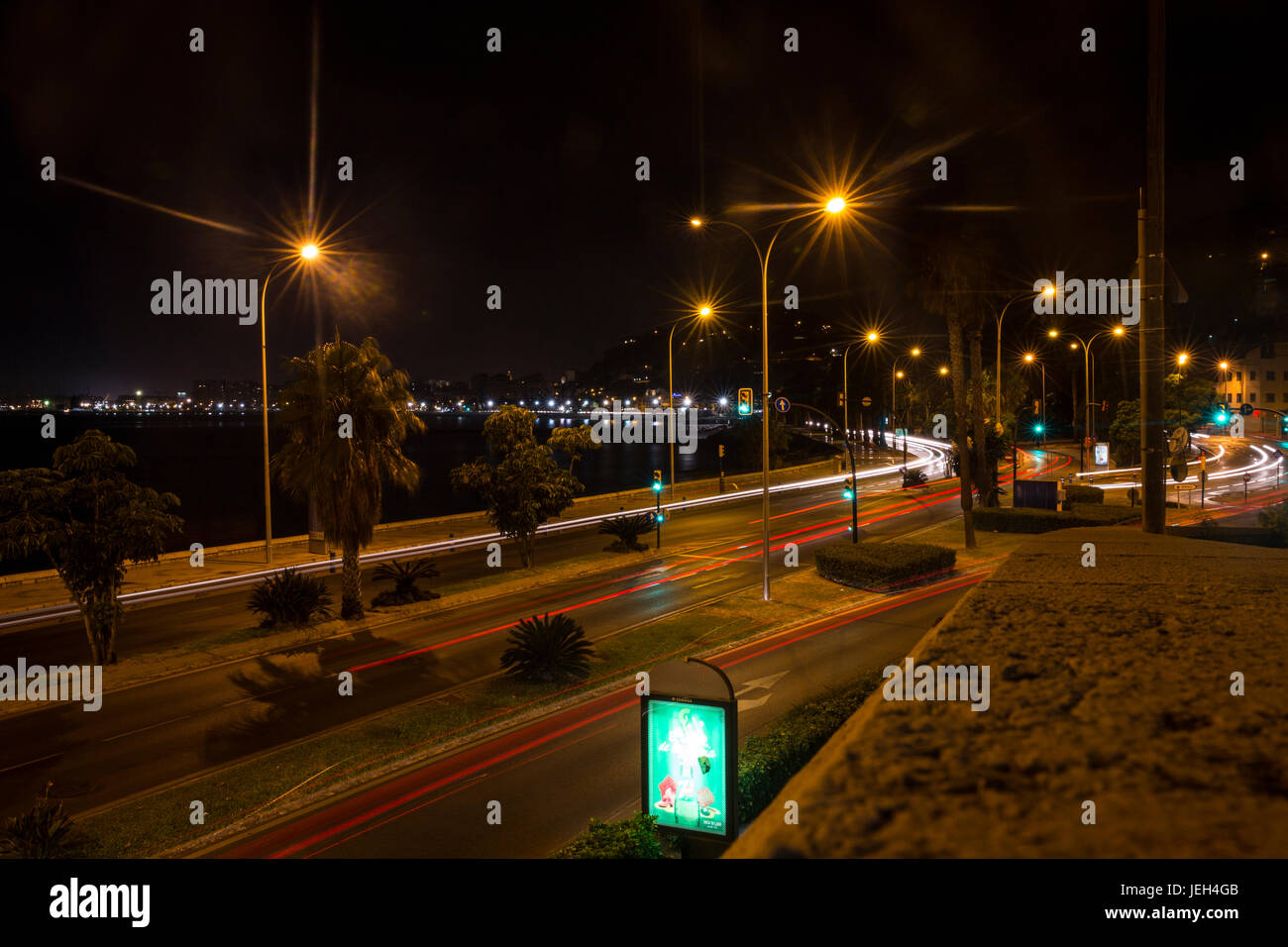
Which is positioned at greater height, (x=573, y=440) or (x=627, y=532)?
(x=573, y=440)

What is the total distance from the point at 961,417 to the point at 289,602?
2511 cm

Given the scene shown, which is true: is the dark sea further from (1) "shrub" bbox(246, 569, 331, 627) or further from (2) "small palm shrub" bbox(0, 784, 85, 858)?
(2) "small palm shrub" bbox(0, 784, 85, 858)

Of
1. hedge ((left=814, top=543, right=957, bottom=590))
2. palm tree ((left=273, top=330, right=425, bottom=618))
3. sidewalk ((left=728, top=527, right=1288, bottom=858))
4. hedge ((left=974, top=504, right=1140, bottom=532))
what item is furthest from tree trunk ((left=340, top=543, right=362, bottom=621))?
hedge ((left=974, top=504, right=1140, bottom=532))

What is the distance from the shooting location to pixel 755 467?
8919 cm

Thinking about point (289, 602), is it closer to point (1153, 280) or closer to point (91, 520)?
point (91, 520)

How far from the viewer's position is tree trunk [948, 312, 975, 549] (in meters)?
31.3

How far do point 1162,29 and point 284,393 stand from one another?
20.9 meters

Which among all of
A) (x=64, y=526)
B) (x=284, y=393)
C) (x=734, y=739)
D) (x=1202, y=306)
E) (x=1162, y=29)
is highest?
(x=1202, y=306)

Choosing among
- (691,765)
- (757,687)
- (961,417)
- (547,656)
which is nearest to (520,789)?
(691,765)

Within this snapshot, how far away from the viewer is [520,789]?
12.0m

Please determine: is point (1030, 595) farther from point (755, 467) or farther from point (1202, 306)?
point (1202, 306)
